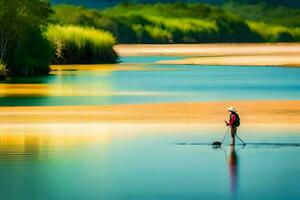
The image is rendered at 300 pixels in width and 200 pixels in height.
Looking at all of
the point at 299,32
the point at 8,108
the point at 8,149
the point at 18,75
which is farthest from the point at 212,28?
the point at 8,149

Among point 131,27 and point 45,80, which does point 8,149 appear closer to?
point 45,80

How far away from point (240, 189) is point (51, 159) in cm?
378

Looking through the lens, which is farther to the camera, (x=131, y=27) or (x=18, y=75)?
(x=131, y=27)

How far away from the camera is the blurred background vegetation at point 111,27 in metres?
44.9

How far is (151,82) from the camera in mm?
40781

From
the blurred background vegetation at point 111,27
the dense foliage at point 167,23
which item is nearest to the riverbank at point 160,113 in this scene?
the blurred background vegetation at point 111,27

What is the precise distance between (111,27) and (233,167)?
78.3 m

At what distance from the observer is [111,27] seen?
3748 inches

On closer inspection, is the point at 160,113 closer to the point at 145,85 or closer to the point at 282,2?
the point at 145,85

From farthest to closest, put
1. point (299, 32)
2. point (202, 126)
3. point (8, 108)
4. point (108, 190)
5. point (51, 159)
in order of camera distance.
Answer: point (299, 32) < point (8, 108) < point (202, 126) < point (51, 159) < point (108, 190)

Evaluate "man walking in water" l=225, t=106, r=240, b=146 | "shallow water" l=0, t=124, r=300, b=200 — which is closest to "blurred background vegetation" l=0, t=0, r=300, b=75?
"shallow water" l=0, t=124, r=300, b=200

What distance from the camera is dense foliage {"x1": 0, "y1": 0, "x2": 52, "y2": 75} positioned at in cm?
4431

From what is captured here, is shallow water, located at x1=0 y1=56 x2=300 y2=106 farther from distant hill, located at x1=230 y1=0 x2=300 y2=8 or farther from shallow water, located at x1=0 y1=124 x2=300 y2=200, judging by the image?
distant hill, located at x1=230 y1=0 x2=300 y2=8

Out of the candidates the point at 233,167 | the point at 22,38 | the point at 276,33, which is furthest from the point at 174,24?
the point at 233,167
